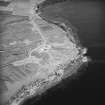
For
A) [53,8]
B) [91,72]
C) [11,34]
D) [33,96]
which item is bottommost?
[33,96]

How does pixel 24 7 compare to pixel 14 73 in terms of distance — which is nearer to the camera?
pixel 14 73

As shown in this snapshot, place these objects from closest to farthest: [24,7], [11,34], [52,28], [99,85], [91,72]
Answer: [99,85], [91,72], [11,34], [52,28], [24,7]

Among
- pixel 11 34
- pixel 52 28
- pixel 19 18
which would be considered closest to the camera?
pixel 11 34

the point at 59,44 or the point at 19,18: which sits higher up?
the point at 19,18

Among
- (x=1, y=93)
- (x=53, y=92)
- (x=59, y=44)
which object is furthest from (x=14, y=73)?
(x=59, y=44)

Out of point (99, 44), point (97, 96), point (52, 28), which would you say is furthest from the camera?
point (52, 28)

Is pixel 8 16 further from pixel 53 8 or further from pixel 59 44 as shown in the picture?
pixel 59 44

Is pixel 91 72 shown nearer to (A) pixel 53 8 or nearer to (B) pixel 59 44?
(B) pixel 59 44

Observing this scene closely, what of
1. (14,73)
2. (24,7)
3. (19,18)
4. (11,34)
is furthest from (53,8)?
(14,73)

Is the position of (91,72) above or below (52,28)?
below
